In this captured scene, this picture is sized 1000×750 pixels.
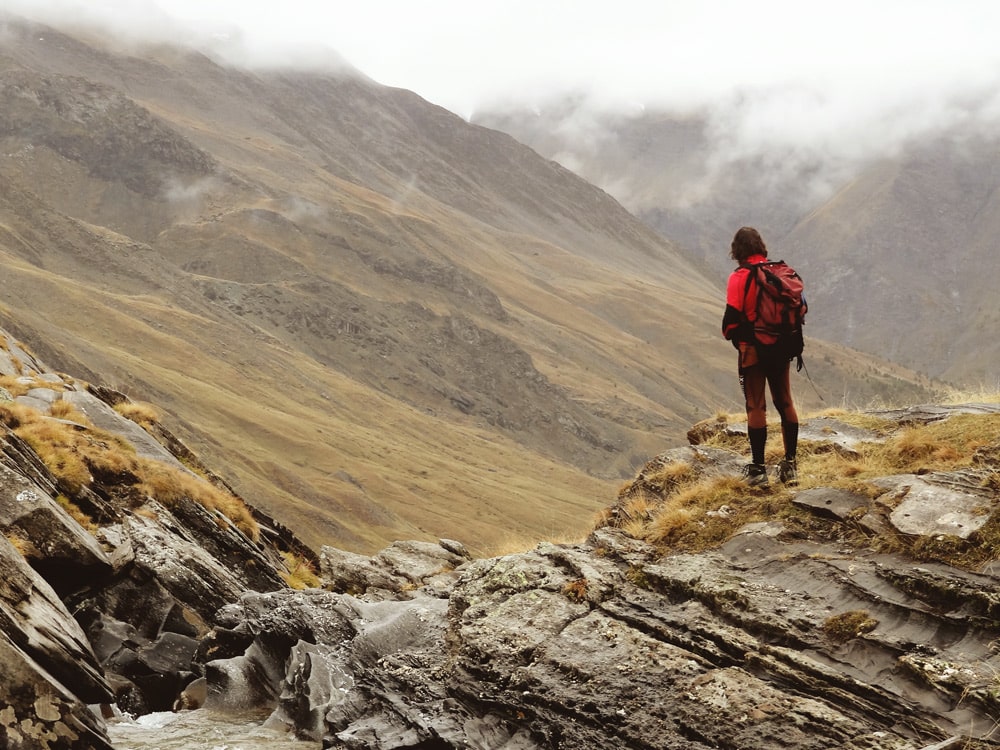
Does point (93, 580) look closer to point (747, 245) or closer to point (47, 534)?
point (47, 534)

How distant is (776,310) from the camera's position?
1052 cm

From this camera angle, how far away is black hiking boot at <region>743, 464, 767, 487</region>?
11158 millimetres

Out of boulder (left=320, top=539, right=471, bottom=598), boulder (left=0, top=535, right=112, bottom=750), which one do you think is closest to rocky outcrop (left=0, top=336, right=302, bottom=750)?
boulder (left=0, top=535, right=112, bottom=750)

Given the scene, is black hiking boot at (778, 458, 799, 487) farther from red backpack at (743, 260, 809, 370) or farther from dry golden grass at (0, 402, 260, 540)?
dry golden grass at (0, 402, 260, 540)

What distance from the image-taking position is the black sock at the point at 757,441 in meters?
11.1

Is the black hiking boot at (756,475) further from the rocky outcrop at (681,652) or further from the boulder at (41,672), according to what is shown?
the boulder at (41,672)

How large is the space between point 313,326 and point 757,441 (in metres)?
107

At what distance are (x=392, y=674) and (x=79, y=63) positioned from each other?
658ft

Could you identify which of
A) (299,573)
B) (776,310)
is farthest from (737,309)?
(299,573)

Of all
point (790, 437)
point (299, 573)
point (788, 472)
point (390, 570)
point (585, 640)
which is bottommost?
point (299, 573)

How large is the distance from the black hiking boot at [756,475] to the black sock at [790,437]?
1.09ft

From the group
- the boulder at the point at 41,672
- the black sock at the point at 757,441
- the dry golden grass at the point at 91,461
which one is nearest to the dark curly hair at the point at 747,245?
the black sock at the point at 757,441

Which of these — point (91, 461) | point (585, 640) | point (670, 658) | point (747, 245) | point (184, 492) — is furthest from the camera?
point (184, 492)

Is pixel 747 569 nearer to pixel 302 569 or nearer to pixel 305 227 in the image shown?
pixel 302 569
